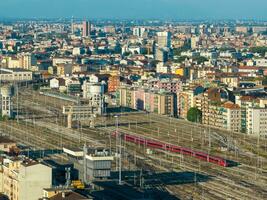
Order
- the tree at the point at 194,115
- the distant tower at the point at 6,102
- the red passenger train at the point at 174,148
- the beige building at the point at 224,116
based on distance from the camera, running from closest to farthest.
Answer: the red passenger train at the point at 174,148, the beige building at the point at 224,116, the tree at the point at 194,115, the distant tower at the point at 6,102

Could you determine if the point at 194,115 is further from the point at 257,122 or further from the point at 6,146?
the point at 6,146

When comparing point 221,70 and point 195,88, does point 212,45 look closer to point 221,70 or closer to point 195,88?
point 221,70

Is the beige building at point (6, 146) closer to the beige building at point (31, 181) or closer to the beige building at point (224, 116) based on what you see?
the beige building at point (31, 181)

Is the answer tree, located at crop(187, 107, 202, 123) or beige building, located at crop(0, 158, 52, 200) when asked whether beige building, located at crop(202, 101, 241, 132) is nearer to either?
tree, located at crop(187, 107, 202, 123)

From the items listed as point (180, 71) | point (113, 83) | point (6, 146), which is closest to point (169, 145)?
point (6, 146)

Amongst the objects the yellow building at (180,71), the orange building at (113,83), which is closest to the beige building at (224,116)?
the orange building at (113,83)
